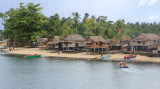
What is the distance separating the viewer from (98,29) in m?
102

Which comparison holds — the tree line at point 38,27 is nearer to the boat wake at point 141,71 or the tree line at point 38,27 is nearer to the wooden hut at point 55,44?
the wooden hut at point 55,44

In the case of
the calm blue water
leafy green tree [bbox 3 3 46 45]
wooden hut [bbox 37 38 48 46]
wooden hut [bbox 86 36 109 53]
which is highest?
leafy green tree [bbox 3 3 46 45]

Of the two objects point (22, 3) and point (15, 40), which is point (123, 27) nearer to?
point (22, 3)

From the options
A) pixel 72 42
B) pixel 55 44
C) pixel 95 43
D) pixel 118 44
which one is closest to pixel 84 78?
pixel 95 43

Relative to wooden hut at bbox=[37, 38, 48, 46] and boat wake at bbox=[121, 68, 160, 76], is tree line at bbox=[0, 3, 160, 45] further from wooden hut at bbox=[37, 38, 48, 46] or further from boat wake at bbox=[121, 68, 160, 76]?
boat wake at bbox=[121, 68, 160, 76]

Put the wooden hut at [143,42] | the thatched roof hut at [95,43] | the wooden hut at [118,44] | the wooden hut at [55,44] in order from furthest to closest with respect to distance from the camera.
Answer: the wooden hut at [55,44]
the wooden hut at [118,44]
the thatched roof hut at [95,43]
the wooden hut at [143,42]

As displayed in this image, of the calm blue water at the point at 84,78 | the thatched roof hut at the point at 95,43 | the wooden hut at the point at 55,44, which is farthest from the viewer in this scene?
the wooden hut at the point at 55,44

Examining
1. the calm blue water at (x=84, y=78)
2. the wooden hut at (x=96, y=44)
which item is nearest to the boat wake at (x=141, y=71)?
the calm blue water at (x=84, y=78)

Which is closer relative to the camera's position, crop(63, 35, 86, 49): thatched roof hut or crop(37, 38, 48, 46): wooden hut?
crop(63, 35, 86, 49): thatched roof hut

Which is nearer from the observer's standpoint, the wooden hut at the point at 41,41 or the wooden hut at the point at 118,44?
the wooden hut at the point at 118,44

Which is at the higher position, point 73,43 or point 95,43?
point 73,43

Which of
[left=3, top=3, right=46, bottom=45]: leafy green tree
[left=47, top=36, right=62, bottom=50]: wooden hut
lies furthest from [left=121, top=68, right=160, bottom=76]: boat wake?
[left=3, top=3, right=46, bottom=45]: leafy green tree

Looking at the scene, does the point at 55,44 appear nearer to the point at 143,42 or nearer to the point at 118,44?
the point at 118,44

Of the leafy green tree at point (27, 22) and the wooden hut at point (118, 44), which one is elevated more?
the leafy green tree at point (27, 22)
